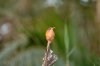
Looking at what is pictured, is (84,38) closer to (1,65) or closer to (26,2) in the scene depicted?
(1,65)

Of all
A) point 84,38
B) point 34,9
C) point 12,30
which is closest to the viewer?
point 84,38

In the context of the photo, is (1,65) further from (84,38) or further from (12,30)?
(12,30)

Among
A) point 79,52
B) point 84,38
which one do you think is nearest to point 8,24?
point 84,38

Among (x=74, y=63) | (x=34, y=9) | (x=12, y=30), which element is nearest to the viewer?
(x=74, y=63)

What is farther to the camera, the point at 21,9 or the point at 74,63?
the point at 21,9

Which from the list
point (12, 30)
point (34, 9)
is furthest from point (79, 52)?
point (34, 9)

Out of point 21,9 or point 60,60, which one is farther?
point 21,9

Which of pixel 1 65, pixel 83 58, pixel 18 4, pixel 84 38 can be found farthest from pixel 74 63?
pixel 18 4

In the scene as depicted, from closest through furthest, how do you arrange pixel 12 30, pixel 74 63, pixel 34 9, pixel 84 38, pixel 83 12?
pixel 74 63 < pixel 84 38 < pixel 83 12 < pixel 12 30 < pixel 34 9
